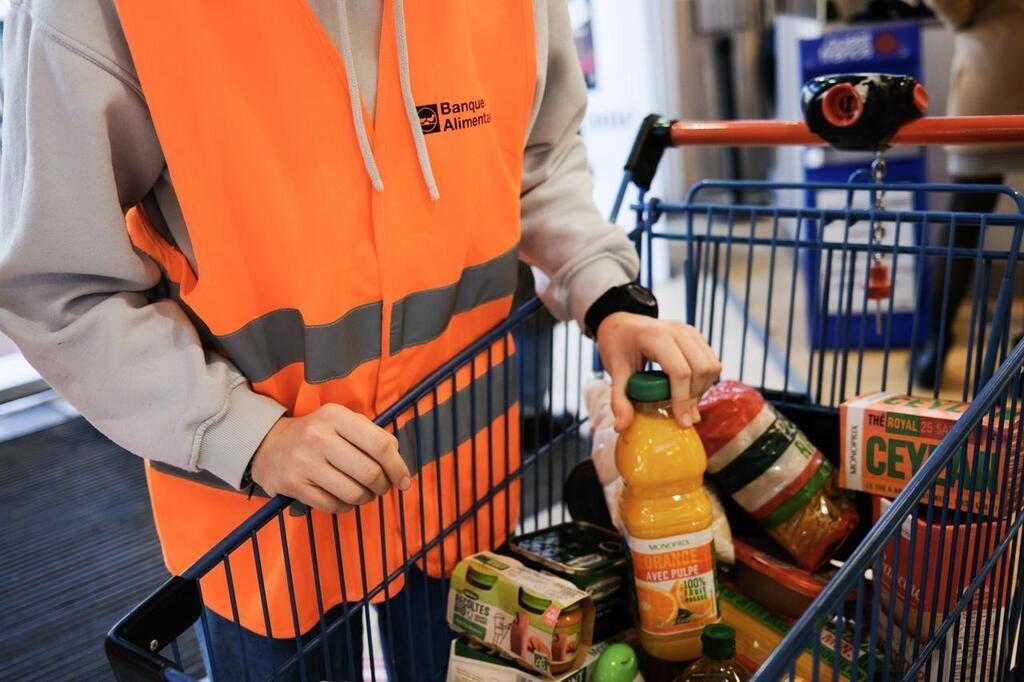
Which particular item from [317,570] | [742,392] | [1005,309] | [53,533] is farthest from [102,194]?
[53,533]

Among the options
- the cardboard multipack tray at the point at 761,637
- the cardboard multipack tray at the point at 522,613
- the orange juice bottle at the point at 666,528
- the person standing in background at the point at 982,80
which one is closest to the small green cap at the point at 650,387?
the orange juice bottle at the point at 666,528

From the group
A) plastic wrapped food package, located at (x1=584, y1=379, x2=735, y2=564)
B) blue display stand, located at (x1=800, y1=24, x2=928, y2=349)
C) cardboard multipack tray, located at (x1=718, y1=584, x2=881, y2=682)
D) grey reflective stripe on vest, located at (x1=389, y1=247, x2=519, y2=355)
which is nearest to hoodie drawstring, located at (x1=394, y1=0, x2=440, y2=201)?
grey reflective stripe on vest, located at (x1=389, y1=247, x2=519, y2=355)

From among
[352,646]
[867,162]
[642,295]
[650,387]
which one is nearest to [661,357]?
[650,387]

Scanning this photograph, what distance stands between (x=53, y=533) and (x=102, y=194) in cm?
234

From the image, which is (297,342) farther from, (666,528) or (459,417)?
(666,528)

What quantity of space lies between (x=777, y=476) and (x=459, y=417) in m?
0.43

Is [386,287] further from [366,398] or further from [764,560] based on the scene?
[764,560]

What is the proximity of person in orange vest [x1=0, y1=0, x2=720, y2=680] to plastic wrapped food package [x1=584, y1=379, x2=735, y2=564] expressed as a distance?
7.9 inches

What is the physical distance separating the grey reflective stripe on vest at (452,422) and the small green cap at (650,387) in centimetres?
19

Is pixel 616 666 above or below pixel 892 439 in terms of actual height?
below

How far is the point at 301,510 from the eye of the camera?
3.29 ft

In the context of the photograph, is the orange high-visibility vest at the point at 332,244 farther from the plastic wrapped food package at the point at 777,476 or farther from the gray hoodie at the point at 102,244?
the plastic wrapped food package at the point at 777,476

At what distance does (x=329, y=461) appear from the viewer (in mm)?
905

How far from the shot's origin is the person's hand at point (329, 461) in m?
0.90
